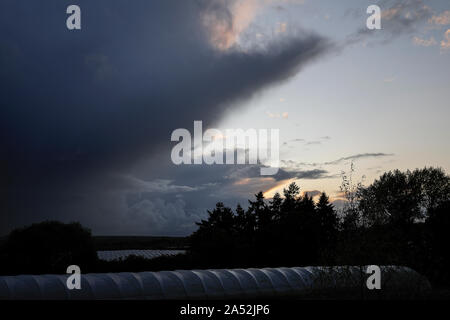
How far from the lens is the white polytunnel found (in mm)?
30969

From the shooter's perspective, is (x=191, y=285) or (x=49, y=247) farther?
(x=49, y=247)

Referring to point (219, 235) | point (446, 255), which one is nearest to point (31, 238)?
point (219, 235)

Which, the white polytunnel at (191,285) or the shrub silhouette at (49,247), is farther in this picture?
the shrub silhouette at (49,247)

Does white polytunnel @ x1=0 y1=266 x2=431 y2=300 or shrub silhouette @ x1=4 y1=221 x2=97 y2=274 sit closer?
white polytunnel @ x1=0 y1=266 x2=431 y2=300

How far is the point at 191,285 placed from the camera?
34406mm

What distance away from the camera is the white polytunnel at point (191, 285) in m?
31.0

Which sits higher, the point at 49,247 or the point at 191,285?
the point at 191,285

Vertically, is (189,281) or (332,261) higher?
(332,261)
